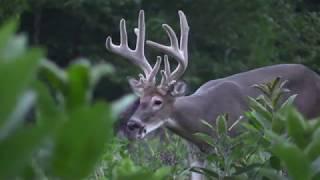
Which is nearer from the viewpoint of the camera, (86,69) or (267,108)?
(86,69)

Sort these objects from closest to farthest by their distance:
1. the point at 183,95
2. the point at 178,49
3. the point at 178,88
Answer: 1. the point at 178,88
2. the point at 183,95
3. the point at 178,49

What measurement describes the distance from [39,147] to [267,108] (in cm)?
131

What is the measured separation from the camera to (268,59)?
21.3 meters

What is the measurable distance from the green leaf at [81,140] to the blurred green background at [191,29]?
64.2ft

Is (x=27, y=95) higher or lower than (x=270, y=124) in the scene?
higher

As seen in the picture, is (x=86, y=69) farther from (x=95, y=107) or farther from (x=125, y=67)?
(x=125, y=67)

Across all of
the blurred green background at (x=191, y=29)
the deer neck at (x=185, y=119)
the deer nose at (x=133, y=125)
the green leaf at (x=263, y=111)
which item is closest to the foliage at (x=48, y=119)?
the green leaf at (x=263, y=111)

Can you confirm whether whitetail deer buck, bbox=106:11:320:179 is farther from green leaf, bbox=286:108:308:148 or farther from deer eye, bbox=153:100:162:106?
green leaf, bbox=286:108:308:148

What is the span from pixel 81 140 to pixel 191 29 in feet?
76.3

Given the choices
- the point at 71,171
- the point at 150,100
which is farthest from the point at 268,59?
the point at 71,171

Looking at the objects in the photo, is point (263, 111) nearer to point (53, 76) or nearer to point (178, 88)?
point (53, 76)

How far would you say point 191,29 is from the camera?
24.2 m

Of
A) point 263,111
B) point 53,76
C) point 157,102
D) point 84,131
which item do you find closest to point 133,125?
point 157,102

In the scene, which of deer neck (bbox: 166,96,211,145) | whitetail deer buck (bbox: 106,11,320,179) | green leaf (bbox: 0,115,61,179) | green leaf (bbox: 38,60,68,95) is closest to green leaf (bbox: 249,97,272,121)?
green leaf (bbox: 38,60,68,95)
